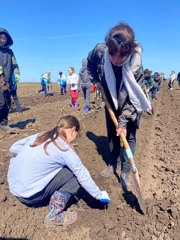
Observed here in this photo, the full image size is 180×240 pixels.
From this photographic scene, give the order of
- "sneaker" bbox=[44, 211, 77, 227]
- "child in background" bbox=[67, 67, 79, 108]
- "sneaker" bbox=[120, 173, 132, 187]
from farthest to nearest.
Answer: "child in background" bbox=[67, 67, 79, 108]
"sneaker" bbox=[120, 173, 132, 187]
"sneaker" bbox=[44, 211, 77, 227]

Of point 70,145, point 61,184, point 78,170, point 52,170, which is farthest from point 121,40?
point 61,184

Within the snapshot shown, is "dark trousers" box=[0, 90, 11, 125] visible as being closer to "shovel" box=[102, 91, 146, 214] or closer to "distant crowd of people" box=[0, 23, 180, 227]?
"distant crowd of people" box=[0, 23, 180, 227]

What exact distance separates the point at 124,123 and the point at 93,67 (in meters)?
1.08

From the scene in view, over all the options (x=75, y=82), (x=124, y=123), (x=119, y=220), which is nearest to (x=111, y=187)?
(x=119, y=220)

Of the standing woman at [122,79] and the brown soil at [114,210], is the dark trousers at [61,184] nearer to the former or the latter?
the brown soil at [114,210]

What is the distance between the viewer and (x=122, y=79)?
3320 millimetres

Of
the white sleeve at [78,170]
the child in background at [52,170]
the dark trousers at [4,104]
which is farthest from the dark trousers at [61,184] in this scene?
the dark trousers at [4,104]

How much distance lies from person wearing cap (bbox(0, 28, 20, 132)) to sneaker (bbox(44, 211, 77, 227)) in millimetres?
3438

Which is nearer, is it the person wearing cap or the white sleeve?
the white sleeve

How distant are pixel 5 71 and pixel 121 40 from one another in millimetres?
3891

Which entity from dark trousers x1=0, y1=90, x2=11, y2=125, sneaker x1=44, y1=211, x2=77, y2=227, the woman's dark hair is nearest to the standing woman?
the woman's dark hair

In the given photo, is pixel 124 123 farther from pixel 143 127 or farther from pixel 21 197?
pixel 143 127

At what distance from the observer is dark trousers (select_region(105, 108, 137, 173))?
12.3 feet

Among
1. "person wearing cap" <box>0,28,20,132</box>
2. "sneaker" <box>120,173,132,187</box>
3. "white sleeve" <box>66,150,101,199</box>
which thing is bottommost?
"sneaker" <box>120,173,132,187</box>
